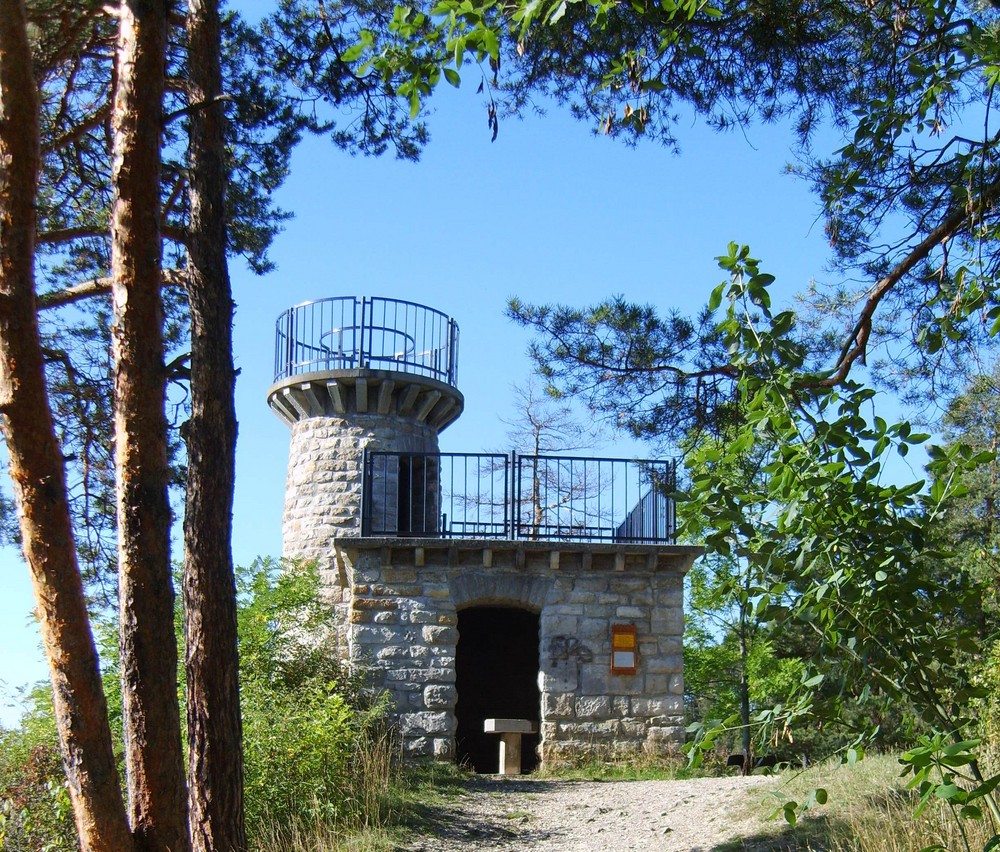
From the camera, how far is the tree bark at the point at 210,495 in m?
6.33

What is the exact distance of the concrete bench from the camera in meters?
12.0

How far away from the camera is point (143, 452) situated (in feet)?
19.2

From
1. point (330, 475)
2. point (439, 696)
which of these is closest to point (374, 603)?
point (439, 696)

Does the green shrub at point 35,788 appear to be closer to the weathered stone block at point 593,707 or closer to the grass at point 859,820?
the grass at point 859,820

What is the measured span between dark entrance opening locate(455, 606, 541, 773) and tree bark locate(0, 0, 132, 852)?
10.9m

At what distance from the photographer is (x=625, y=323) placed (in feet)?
25.3

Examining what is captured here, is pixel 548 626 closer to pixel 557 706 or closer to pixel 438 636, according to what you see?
pixel 557 706

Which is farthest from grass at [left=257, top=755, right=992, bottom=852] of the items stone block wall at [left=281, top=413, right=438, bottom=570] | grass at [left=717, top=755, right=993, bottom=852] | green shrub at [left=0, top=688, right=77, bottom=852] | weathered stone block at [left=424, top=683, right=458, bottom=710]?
stone block wall at [left=281, top=413, right=438, bottom=570]

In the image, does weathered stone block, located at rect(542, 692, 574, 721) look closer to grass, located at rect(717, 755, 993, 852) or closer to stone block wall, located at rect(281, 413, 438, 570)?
grass, located at rect(717, 755, 993, 852)

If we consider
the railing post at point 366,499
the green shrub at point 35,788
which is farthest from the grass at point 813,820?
the railing post at point 366,499

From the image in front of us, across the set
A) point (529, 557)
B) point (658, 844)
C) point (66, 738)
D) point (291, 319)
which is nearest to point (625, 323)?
point (658, 844)

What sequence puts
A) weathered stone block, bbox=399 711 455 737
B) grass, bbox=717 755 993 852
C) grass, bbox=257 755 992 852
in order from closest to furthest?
grass, bbox=717 755 993 852 < grass, bbox=257 755 992 852 < weathered stone block, bbox=399 711 455 737

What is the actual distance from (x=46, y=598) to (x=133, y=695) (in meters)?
0.79

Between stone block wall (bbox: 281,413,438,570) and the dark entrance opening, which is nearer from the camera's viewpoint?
stone block wall (bbox: 281,413,438,570)
